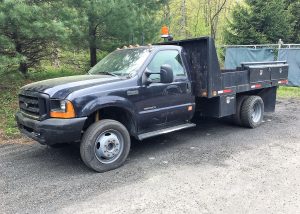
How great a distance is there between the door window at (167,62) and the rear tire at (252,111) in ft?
6.76

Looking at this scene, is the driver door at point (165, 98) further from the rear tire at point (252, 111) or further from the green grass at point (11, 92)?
the green grass at point (11, 92)

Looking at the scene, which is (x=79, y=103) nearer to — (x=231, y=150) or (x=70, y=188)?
(x=70, y=188)

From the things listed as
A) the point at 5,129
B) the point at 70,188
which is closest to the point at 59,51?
the point at 5,129

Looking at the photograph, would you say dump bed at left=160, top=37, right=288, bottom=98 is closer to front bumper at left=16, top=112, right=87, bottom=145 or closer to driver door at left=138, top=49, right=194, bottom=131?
driver door at left=138, top=49, right=194, bottom=131

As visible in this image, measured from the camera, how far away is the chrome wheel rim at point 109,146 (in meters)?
5.00

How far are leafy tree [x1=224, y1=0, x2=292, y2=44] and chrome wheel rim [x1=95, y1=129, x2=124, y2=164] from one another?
554 inches

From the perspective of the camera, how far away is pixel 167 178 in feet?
15.5

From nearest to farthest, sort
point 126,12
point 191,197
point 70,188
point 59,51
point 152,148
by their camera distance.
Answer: point 191,197, point 70,188, point 152,148, point 126,12, point 59,51

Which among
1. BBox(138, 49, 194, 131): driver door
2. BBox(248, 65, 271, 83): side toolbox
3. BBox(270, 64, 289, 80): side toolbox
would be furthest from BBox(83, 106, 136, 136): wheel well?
BBox(270, 64, 289, 80): side toolbox

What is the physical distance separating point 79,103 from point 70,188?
120 cm

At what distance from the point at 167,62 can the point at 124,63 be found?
81cm

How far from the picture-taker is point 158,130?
588cm

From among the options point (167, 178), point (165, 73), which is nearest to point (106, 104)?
point (165, 73)

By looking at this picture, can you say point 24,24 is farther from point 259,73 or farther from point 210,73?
point 259,73
